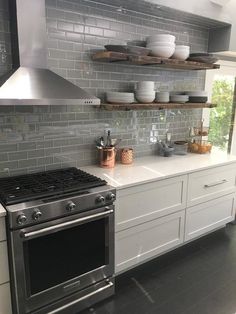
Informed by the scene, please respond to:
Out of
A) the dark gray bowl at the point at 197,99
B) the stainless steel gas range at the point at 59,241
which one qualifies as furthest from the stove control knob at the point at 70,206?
the dark gray bowl at the point at 197,99

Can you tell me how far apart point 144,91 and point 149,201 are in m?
1.01

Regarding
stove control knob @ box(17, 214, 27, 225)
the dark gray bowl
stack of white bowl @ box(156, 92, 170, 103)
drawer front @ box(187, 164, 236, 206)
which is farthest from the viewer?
the dark gray bowl

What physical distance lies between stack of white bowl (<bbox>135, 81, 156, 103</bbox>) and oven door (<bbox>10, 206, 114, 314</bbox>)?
1110 millimetres

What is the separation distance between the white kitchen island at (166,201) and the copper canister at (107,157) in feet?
0.22

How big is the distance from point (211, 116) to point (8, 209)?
2899mm

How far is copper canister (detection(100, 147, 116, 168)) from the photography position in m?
2.50

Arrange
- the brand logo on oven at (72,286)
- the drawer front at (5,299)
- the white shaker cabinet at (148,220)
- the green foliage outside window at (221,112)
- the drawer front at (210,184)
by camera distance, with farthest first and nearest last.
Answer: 1. the green foliage outside window at (221,112)
2. the drawer front at (210,184)
3. the white shaker cabinet at (148,220)
4. the brand logo on oven at (72,286)
5. the drawer front at (5,299)

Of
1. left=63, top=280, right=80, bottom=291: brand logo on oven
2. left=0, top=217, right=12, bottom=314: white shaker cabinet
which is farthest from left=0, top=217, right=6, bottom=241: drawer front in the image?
left=63, top=280, right=80, bottom=291: brand logo on oven

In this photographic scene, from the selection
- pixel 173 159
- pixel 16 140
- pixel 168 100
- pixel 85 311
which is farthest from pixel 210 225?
pixel 16 140

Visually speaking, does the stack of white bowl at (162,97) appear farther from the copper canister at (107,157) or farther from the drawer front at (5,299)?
the drawer front at (5,299)

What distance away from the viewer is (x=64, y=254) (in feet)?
6.09

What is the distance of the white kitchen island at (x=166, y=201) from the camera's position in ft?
7.22

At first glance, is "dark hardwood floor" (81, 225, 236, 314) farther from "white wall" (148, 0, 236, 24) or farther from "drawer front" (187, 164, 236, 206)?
"white wall" (148, 0, 236, 24)

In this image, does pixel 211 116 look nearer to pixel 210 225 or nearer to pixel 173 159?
pixel 173 159
